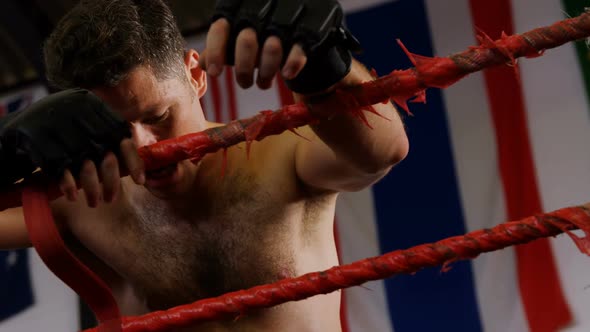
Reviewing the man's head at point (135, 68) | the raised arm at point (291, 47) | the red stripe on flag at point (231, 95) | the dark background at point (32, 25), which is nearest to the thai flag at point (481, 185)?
the red stripe on flag at point (231, 95)

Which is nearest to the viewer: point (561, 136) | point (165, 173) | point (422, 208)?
point (165, 173)

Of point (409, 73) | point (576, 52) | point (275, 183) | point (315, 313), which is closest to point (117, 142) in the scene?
point (409, 73)

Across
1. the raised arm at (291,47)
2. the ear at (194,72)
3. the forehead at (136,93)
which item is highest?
the ear at (194,72)

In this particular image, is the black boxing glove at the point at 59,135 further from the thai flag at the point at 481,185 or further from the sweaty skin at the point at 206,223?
the thai flag at the point at 481,185

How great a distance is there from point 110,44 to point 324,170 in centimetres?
37

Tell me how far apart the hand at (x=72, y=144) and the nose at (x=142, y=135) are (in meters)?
0.30

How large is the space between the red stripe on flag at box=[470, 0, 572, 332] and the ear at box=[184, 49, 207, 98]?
1150mm

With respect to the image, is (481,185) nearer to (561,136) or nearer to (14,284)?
(561,136)

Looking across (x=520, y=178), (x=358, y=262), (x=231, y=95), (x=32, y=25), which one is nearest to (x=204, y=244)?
(x=358, y=262)

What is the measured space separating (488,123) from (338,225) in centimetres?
60

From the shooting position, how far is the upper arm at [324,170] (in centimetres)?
76

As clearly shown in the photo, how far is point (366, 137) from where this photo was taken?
0.67 meters

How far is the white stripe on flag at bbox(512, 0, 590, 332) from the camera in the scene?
179cm

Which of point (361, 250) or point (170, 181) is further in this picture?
point (361, 250)
